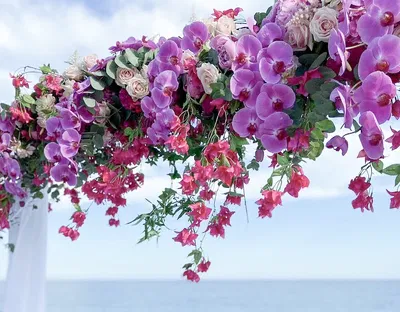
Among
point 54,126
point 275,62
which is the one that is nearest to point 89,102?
point 54,126

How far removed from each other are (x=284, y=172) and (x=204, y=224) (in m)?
0.61

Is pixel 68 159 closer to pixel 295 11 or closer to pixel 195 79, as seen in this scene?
pixel 195 79

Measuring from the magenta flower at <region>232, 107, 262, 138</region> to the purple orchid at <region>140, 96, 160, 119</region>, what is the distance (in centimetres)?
33

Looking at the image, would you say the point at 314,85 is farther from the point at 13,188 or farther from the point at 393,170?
the point at 13,188

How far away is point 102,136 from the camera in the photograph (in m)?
2.11

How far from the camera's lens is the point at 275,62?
1.45 metres

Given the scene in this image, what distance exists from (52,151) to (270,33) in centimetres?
95

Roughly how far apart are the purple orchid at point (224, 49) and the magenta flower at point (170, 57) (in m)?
0.12

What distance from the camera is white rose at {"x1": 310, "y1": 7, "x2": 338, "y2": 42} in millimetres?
1375

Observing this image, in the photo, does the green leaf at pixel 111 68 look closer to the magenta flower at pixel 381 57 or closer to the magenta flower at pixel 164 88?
the magenta flower at pixel 164 88

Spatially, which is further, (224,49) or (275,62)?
(224,49)

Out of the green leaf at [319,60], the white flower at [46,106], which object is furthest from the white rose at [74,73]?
the green leaf at [319,60]

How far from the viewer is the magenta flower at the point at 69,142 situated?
6.64ft

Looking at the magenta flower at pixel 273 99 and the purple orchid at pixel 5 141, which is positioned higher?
the purple orchid at pixel 5 141
